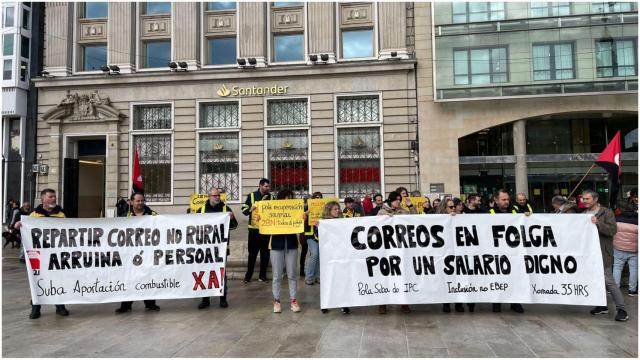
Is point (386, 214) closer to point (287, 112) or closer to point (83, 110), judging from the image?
point (287, 112)

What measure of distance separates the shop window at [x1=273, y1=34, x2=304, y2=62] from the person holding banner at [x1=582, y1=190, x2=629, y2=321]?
19.9m

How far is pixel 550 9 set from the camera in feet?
72.5

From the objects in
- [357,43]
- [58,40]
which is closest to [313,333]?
[357,43]

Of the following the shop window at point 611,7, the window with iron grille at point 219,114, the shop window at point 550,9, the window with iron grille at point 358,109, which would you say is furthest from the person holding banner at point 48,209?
the shop window at point 611,7

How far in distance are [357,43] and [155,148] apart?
13.0m

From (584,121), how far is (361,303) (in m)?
22.4

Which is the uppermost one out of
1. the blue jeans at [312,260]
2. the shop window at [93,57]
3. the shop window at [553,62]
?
the shop window at [93,57]

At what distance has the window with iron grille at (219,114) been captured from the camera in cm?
2483

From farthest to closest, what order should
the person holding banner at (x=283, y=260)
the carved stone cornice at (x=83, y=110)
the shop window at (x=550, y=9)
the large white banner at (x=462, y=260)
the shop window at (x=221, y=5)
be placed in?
the shop window at (x=221, y=5), the carved stone cornice at (x=83, y=110), the shop window at (x=550, y=9), the person holding banner at (x=283, y=260), the large white banner at (x=462, y=260)

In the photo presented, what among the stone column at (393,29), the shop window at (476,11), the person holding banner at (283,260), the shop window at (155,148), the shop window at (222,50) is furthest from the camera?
the shop window at (222,50)

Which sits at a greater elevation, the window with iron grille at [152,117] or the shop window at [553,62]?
the shop window at [553,62]

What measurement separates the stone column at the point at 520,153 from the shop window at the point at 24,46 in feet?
92.6

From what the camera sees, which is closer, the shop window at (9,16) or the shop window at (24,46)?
the shop window at (24,46)

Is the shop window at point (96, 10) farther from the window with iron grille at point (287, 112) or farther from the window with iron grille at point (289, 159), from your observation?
the window with iron grille at point (289, 159)
